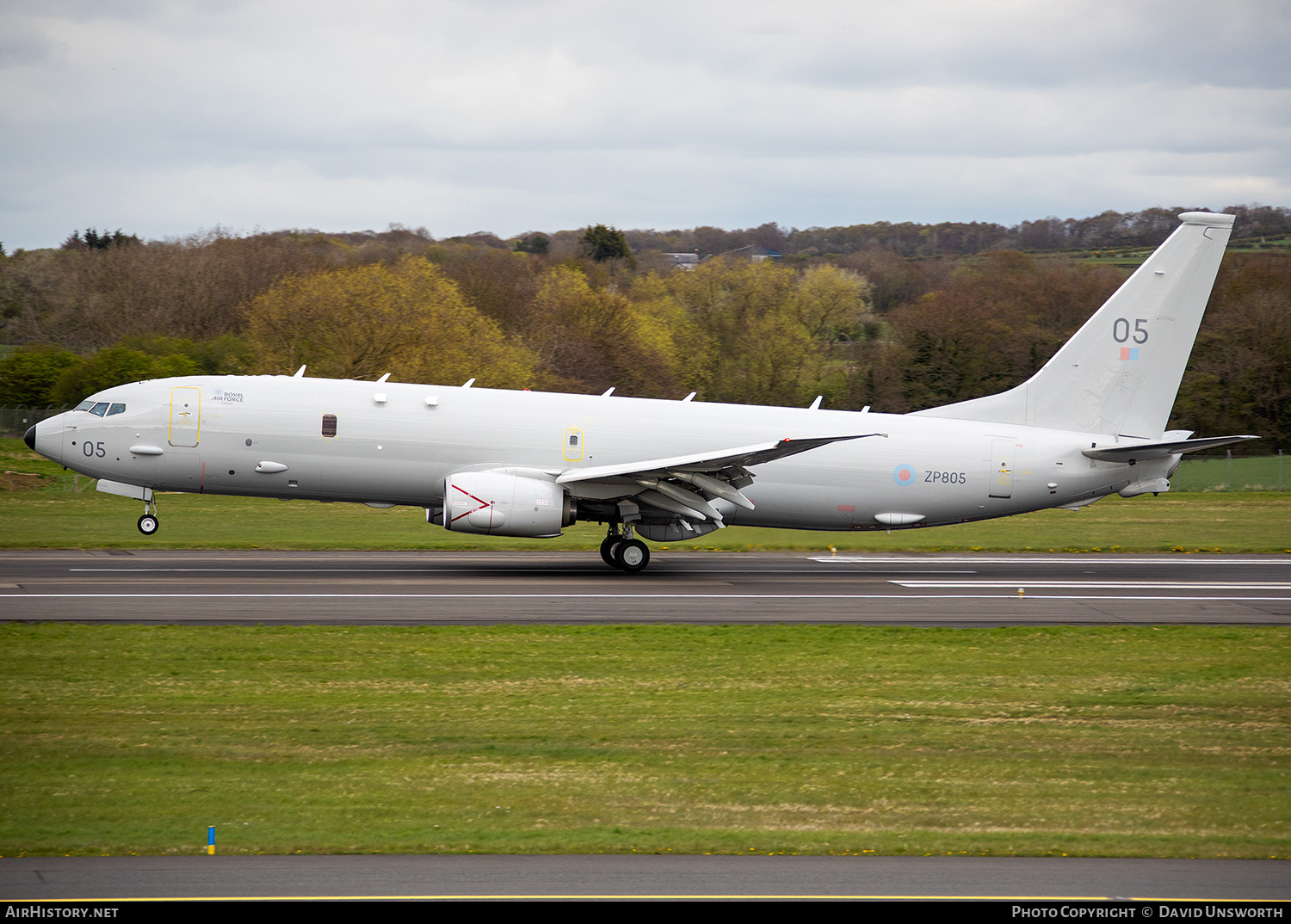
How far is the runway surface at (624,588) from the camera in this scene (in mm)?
21078

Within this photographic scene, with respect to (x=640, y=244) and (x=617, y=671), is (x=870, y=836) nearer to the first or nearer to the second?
(x=617, y=671)

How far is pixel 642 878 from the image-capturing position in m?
8.88

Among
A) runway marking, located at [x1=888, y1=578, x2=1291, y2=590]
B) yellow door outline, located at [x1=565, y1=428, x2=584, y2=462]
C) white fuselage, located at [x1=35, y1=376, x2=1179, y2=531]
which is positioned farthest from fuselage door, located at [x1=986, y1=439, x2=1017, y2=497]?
yellow door outline, located at [x1=565, y1=428, x2=584, y2=462]

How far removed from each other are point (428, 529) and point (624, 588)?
1352cm

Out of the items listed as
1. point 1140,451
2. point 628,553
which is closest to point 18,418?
point 628,553

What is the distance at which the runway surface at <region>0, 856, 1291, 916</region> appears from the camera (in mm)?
8469

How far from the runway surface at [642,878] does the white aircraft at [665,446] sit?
1571cm

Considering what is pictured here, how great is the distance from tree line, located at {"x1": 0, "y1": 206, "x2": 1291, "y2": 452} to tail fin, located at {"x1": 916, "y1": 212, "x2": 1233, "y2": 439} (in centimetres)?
2446

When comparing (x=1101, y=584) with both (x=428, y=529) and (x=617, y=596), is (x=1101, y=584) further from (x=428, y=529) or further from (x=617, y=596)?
(x=428, y=529)

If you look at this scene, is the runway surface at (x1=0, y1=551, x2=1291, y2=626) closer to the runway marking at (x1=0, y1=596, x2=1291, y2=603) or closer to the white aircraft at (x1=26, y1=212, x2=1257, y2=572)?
the runway marking at (x1=0, y1=596, x2=1291, y2=603)

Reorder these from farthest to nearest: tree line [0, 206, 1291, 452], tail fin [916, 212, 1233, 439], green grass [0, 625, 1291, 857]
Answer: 1. tree line [0, 206, 1291, 452]
2. tail fin [916, 212, 1233, 439]
3. green grass [0, 625, 1291, 857]

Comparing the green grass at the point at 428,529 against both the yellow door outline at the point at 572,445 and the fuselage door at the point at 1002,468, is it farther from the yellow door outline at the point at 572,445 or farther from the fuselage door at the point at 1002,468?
the yellow door outline at the point at 572,445

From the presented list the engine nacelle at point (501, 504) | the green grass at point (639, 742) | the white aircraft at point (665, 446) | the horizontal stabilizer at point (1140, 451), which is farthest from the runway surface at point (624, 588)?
the horizontal stabilizer at point (1140, 451)

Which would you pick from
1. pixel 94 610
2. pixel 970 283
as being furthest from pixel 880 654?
pixel 970 283
